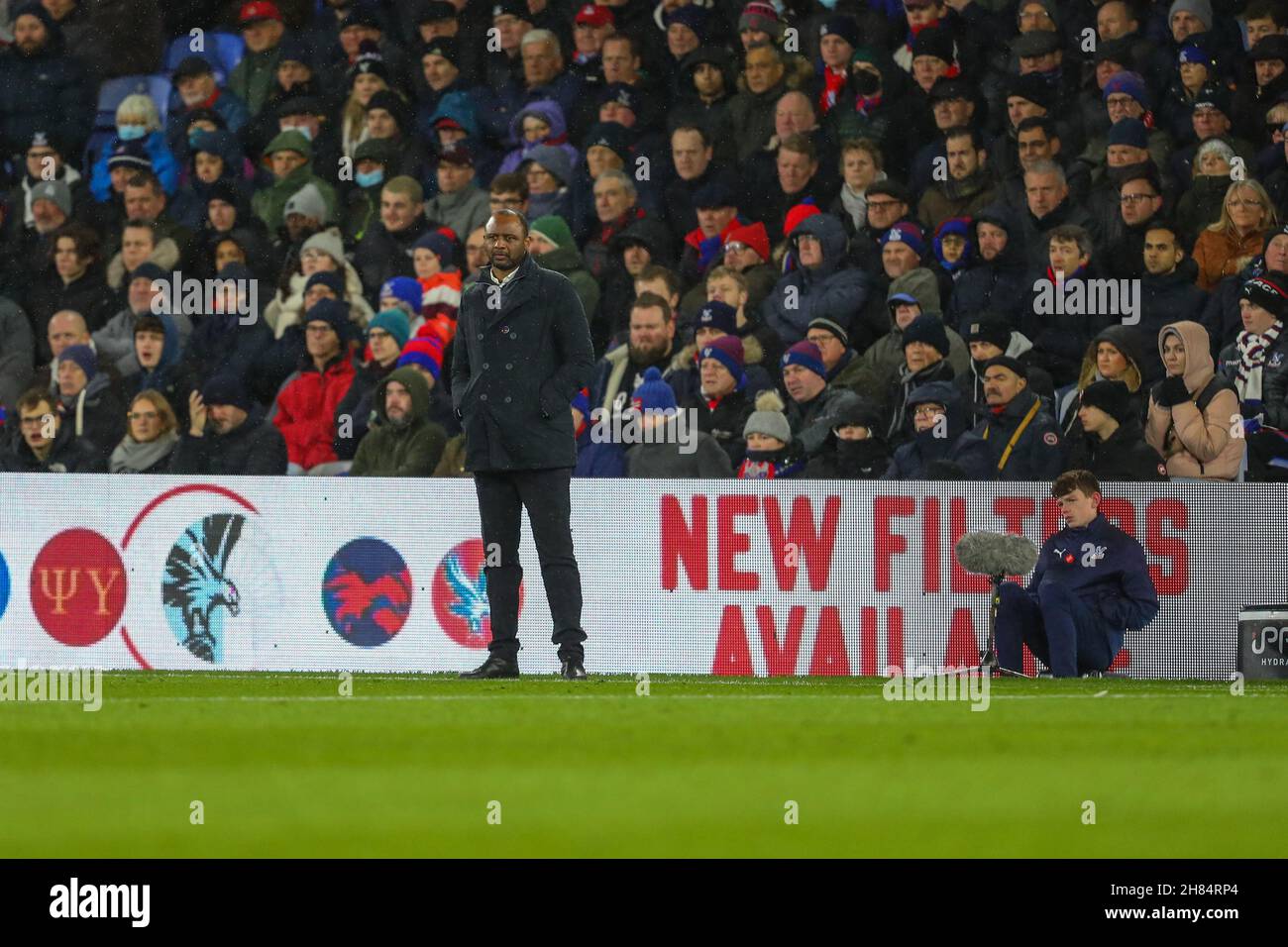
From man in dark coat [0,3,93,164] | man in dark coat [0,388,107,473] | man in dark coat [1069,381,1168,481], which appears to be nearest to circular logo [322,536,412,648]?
man in dark coat [0,388,107,473]

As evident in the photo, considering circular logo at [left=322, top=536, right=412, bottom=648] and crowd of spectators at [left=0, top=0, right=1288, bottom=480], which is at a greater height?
crowd of spectators at [left=0, top=0, right=1288, bottom=480]

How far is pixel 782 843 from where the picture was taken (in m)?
5.46

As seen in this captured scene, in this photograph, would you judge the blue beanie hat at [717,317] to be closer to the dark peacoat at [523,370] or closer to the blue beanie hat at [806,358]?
the blue beanie hat at [806,358]

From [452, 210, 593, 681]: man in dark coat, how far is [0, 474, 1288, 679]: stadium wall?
290cm

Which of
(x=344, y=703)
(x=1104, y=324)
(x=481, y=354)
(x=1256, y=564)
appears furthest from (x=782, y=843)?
(x=1104, y=324)

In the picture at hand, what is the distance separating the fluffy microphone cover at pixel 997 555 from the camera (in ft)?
30.6

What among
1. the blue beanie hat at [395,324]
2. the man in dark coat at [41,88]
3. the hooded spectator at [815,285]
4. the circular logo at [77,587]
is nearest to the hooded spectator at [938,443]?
the hooded spectator at [815,285]

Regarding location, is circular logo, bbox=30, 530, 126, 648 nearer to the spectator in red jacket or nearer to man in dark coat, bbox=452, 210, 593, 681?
the spectator in red jacket

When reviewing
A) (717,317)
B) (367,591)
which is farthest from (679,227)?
(367,591)

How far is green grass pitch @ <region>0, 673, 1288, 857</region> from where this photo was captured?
5.51 m

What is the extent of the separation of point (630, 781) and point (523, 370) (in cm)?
235

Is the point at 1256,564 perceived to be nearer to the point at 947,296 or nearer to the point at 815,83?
the point at 947,296

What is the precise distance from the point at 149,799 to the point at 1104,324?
6984 mm

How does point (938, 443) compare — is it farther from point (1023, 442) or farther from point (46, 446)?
point (46, 446)
